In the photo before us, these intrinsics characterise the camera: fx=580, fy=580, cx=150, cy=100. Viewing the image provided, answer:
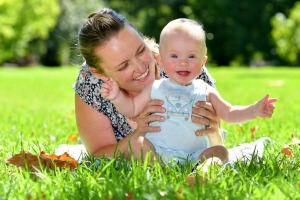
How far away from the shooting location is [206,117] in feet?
11.1

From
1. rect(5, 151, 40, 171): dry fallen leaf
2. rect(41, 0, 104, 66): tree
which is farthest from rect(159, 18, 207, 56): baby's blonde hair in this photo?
rect(41, 0, 104, 66): tree

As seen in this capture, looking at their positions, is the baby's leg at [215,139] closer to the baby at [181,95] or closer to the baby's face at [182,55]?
the baby at [181,95]

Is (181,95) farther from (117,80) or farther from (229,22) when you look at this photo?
(229,22)

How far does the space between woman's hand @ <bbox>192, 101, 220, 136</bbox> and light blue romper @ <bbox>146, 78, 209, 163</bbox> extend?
3cm

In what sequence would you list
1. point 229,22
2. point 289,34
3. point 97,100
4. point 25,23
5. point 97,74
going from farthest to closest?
point 229,22
point 25,23
point 289,34
point 97,100
point 97,74

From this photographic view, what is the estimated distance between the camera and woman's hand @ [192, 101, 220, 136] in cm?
337

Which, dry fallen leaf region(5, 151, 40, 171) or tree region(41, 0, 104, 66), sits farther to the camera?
tree region(41, 0, 104, 66)

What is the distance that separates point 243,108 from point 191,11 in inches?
1816

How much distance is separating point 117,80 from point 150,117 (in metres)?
0.38

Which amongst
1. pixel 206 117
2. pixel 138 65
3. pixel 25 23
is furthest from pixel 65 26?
pixel 206 117

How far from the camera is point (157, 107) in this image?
134 inches

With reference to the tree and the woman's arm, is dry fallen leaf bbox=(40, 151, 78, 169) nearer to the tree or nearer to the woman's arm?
the woman's arm

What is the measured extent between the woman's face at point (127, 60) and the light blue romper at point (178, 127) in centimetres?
22

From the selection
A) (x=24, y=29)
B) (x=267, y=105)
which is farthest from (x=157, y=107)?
(x=24, y=29)
